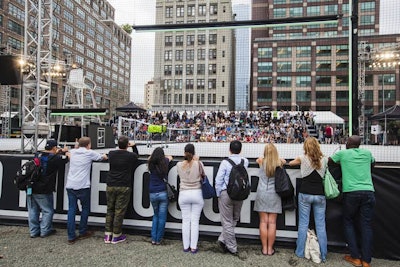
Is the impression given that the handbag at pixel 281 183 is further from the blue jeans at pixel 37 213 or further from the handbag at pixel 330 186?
the blue jeans at pixel 37 213

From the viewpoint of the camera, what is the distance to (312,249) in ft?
11.7

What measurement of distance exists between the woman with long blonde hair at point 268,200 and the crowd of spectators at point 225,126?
11.2 meters

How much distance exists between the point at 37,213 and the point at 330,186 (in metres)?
4.42

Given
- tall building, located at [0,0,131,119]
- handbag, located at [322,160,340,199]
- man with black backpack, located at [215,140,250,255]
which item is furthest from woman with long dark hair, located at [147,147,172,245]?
tall building, located at [0,0,131,119]

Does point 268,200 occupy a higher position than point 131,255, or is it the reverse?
point 268,200

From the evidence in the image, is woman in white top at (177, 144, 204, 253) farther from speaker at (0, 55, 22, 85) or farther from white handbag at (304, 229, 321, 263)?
speaker at (0, 55, 22, 85)

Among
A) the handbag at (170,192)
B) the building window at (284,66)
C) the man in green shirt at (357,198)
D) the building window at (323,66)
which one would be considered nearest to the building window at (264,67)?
the building window at (284,66)

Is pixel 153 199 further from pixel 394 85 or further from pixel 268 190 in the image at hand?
pixel 394 85

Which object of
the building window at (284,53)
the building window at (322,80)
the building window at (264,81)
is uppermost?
the building window at (284,53)

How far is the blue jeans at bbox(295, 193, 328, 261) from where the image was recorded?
3.55 metres

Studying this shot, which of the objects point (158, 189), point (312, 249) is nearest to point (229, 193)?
point (158, 189)

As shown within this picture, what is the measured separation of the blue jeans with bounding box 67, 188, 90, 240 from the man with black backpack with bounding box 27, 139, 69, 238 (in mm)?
399

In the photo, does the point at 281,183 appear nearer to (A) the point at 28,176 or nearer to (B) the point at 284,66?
(A) the point at 28,176

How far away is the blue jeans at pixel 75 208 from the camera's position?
13.2 ft
